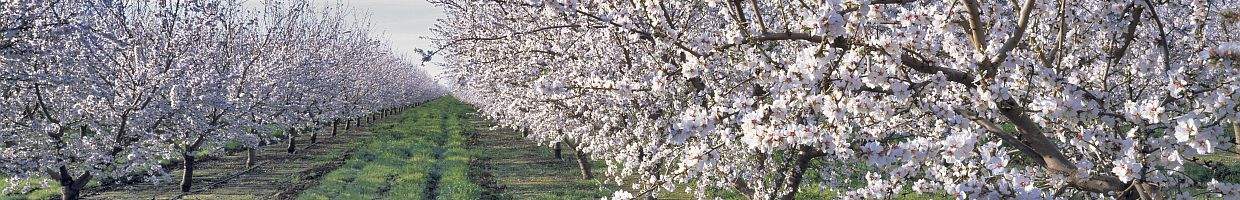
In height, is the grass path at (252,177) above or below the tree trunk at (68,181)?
above

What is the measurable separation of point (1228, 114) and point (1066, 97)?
0.82m

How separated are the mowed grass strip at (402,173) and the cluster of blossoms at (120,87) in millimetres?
2843

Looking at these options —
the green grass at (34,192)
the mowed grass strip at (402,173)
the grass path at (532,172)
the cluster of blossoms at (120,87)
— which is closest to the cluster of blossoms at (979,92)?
the grass path at (532,172)

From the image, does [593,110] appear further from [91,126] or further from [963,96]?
[963,96]

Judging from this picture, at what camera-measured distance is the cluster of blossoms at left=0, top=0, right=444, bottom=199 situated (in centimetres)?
1425

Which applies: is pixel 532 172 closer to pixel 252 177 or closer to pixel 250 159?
pixel 252 177

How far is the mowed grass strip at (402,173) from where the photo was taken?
67.0 ft

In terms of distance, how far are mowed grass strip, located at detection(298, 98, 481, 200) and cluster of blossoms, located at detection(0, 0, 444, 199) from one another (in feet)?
9.33

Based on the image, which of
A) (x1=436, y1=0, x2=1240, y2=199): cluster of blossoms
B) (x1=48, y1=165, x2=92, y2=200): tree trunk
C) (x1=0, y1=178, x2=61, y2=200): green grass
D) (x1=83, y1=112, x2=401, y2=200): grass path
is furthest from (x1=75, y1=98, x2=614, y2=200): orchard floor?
(x1=436, y1=0, x2=1240, y2=199): cluster of blossoms

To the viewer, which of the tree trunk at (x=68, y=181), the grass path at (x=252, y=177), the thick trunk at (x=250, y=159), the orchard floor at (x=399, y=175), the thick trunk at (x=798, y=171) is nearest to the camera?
the thick trunk at (x=798, y=171)

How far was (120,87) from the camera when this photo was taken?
17.0 m

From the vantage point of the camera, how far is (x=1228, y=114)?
176 inches

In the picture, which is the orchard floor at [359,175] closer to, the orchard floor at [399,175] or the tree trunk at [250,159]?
the orchard floor at [399,175]

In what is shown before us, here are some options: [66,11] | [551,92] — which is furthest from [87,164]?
[551,92]
